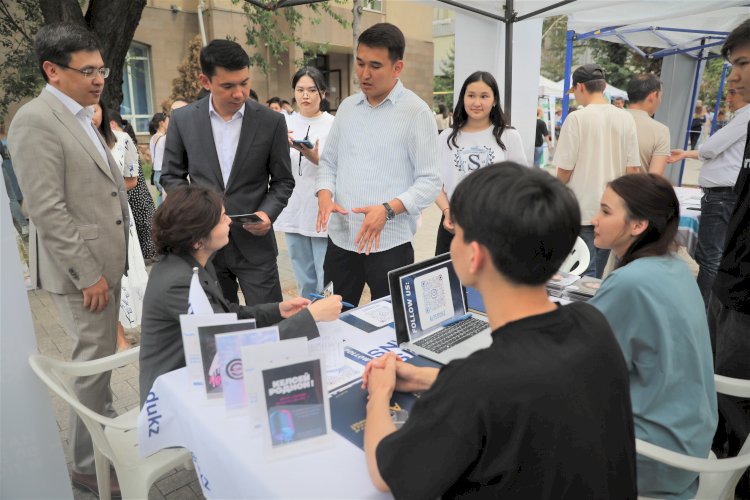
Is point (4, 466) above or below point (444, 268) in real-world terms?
below

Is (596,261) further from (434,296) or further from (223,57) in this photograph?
(223,57)

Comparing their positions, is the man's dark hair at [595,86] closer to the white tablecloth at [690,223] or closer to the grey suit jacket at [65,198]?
the white tablecloth at [690,223]

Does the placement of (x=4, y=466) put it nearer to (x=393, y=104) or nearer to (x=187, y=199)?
(x=187, y=199)

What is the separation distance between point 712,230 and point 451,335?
2.81 meters

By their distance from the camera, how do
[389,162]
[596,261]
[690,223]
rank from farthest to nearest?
[690,223] < [596,261] < [389,162]

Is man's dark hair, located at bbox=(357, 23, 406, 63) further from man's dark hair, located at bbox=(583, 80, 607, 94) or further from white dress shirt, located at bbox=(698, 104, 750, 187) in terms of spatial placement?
white dress shirt, located at bbox=(698, 104, 750, 187)

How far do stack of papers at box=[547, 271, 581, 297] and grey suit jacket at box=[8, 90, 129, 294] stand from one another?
190 cm

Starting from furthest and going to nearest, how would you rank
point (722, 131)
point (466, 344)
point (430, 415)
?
point (722, 131) < point (466, 344) < point (430, 415)

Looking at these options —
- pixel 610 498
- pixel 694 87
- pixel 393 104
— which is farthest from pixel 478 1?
pixel 694 87

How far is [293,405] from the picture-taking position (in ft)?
3.85

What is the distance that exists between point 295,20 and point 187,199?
388 inches

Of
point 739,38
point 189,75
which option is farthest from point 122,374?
point 189,75

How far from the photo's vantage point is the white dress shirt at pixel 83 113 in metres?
2.07

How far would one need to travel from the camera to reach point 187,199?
175 centimetres
